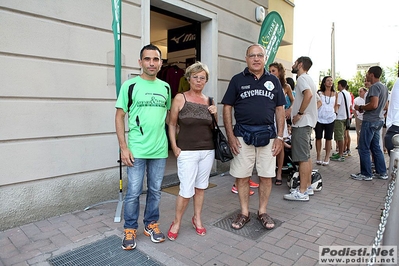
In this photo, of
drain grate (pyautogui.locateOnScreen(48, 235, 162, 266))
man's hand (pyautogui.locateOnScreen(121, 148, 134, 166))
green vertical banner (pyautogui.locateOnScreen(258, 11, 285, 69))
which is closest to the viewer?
drain grate (pyautogui.locateOnScreen(48, 235, 162, 266))

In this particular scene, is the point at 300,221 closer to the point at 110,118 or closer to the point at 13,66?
the point at 110,118

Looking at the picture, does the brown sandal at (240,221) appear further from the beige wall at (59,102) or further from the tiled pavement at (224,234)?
the beige wall at (59,102)

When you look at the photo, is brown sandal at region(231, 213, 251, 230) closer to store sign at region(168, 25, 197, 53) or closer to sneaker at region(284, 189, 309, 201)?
sneaker at region(284, 189, 309, 201)

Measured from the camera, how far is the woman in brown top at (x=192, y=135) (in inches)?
118

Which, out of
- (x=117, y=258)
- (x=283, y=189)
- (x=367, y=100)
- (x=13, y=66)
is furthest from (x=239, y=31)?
(x=117, y=258)

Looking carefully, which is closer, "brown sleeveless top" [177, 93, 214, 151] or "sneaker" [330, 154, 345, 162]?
"brown sleeveless top" [177, 93, 214, 151]

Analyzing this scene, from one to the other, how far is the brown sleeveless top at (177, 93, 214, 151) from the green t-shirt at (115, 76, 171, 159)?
22 cm

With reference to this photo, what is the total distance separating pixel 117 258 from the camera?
277 cm

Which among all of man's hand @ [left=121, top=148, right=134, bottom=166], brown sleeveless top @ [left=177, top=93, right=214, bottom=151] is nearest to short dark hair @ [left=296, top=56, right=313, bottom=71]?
brown sleeveless top @ [left=177, top=93, right=214, bottom=151]

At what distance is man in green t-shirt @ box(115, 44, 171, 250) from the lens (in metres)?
2.82

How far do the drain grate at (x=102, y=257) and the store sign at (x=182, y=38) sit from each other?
15.1ft

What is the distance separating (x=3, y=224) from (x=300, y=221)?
11.7ft

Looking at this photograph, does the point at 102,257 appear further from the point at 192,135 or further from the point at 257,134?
the point at 257,134
